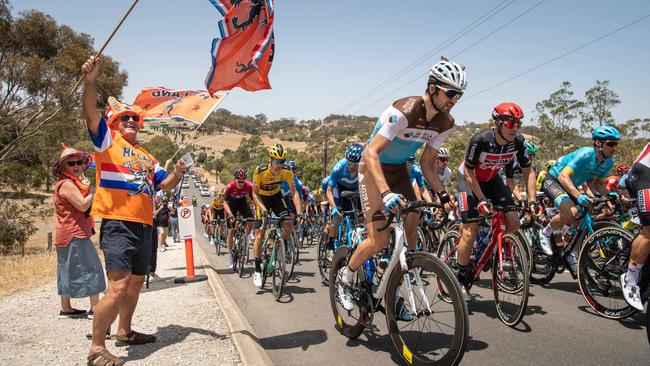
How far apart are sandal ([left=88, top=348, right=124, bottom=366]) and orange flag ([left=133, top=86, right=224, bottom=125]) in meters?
4.52

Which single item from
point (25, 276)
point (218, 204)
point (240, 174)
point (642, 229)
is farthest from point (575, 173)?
point (218, 204)

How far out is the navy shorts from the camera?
13.1 ft

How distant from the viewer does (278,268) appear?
691 centimetres

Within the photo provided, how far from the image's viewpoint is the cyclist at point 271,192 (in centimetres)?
752

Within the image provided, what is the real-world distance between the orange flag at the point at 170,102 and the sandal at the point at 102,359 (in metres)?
4.52

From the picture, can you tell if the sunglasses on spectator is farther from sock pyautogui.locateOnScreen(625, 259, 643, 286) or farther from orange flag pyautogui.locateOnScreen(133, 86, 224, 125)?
orange flag pyautogui.locateOnScreen(133, 86, 224, 125)

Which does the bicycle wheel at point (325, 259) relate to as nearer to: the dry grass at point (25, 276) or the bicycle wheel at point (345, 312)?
the bicycle wheel at point (345, 312)

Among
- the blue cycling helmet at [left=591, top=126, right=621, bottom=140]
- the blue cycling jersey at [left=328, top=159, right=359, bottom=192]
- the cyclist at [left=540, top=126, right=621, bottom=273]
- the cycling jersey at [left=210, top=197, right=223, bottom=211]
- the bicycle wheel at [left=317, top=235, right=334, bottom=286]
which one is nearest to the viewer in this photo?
the blue cycling helmet at [left=591, top=126, right=621, bottom=140]

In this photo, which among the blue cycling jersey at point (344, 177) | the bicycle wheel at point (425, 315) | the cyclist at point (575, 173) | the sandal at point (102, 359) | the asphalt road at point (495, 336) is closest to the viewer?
the bicycle wheel at point (425, 315)

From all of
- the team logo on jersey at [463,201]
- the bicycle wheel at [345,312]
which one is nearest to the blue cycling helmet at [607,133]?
the team logo on jersey at [463,201]

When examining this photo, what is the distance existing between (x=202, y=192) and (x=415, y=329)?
99268 millimetres

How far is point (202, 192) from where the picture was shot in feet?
325

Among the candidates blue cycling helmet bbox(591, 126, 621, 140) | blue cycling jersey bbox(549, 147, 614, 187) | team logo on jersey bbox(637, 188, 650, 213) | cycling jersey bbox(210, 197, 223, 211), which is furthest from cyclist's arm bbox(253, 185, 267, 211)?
cycling jersey bbox(210, 197, 223, 211)

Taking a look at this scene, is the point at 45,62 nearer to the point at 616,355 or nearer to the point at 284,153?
the point at 284,153
